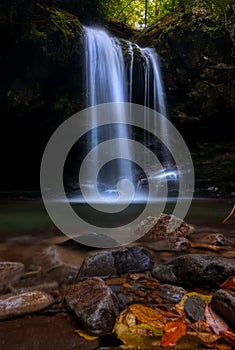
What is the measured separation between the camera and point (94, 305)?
2.02 meters

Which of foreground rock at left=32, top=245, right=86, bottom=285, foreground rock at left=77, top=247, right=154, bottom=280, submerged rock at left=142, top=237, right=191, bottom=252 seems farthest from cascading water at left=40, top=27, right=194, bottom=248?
foreground rock at left=77, top=247, right=154, bottom=280

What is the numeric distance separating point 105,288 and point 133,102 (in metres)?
10.3

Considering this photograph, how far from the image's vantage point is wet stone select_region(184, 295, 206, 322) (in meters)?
2.01

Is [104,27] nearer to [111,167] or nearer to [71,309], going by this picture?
[111,167]

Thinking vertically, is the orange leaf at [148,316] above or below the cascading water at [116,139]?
below

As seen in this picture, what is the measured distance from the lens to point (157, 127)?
12.0m

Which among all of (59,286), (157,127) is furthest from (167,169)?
(59,286)

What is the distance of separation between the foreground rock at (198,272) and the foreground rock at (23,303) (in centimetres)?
111

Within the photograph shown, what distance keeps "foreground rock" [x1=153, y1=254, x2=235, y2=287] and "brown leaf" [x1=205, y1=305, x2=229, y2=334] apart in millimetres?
491

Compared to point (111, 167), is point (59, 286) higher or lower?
lower

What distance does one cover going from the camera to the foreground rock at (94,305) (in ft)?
6.25

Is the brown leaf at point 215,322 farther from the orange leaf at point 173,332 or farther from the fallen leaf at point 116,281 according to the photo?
the fallen leaf at point 116,281

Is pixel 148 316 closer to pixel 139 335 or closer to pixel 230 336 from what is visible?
pixel 139 335

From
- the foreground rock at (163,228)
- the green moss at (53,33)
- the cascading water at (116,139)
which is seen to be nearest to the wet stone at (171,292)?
the foreground rock at (163,228)
